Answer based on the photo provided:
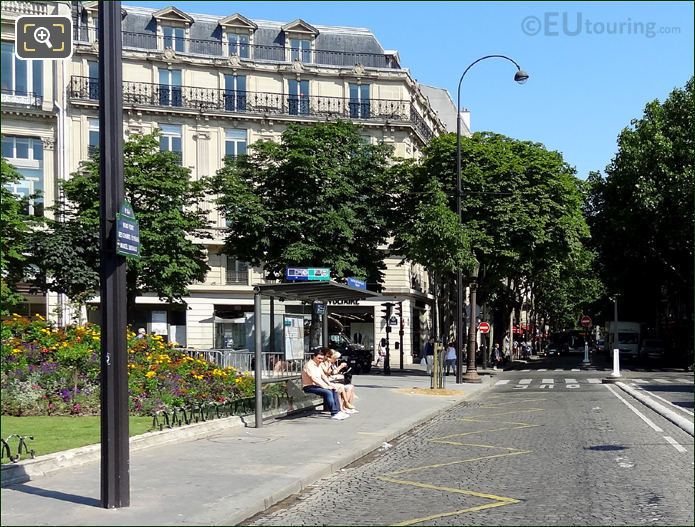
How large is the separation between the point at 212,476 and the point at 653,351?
52074mm

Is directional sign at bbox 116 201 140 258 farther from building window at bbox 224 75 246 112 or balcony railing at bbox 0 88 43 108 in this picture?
building window at bbox 224 75 246 112

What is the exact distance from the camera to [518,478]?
1106 cm

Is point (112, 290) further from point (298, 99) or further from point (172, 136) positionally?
point (298, 99)

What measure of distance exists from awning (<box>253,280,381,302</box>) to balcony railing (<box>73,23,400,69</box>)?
39.9 m

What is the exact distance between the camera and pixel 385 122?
59.5m

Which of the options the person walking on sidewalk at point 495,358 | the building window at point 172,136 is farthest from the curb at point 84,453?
the building window at point 172,136

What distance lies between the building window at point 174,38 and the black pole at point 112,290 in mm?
51022

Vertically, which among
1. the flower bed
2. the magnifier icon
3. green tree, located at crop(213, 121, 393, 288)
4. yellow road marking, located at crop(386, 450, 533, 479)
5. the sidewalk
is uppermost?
green tree, located at crop(213, 121, 393, 288)

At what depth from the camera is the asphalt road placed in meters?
8.83

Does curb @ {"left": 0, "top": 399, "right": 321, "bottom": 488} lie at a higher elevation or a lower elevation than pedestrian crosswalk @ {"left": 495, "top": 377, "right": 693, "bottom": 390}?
higher

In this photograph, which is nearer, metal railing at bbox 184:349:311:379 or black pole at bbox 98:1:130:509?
black pole at bbox 98:1:130:509

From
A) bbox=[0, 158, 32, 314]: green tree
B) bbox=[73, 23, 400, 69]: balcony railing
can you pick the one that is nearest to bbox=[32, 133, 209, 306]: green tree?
bbox=[0, 158, 32, 314]: green tree

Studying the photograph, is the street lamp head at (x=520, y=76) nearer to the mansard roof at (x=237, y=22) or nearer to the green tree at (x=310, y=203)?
the green tree at (x=310, y=203)

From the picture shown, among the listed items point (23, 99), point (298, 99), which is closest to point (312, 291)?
point (23, 99)
